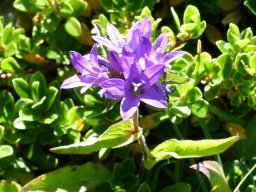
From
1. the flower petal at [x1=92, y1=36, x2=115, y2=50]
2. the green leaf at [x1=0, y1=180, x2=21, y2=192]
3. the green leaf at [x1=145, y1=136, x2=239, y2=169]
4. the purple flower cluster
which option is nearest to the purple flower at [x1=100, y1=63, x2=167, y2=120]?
the purple flower cluster

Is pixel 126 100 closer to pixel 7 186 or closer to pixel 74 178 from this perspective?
pixel 74 178

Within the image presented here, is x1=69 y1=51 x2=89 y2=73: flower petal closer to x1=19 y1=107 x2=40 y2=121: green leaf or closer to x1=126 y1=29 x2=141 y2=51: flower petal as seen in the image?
x1=126 y1=29 x2=141 y2=51: flower petal

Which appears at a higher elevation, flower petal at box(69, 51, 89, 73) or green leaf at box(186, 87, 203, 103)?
flower petal at box(69, 51, 89, 73)

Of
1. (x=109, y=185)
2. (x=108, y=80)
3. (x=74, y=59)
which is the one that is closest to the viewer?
(x=108, y=80)

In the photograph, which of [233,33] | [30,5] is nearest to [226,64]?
[233,33]

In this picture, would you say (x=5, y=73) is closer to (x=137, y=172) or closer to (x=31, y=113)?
(x=31, y=113)

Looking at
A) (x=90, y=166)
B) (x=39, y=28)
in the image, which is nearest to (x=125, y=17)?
(x=39, y=28)
